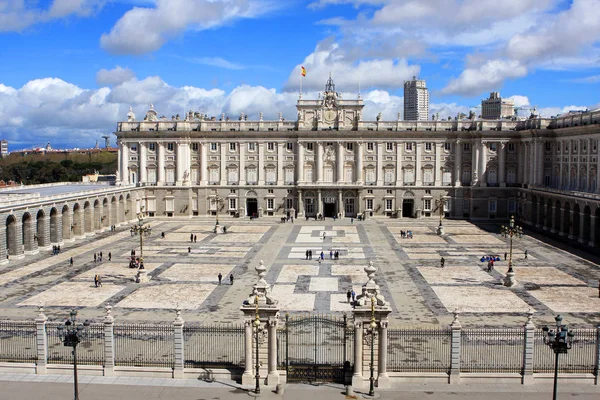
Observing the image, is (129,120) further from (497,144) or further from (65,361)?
(65,361)

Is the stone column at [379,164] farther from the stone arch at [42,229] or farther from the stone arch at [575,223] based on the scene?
the stone arch at [42,229]

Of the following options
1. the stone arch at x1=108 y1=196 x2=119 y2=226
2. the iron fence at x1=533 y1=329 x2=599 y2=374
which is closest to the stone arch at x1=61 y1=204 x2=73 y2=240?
the stone arch at x1=108 y1=196 x2=119 y2=226

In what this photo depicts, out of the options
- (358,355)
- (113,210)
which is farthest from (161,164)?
(358,355)

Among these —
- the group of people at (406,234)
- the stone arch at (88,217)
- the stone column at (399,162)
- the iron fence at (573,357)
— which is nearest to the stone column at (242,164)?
the stone column at (399,162)

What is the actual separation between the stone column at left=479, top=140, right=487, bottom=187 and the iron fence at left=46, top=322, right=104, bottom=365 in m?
64.4

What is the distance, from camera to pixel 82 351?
97.2ft

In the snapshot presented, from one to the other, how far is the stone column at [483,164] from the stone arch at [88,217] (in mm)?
49338

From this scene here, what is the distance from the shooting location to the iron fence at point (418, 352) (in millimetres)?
26828

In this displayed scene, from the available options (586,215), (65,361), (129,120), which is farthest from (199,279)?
(129,120)

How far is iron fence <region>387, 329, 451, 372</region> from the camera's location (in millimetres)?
26828

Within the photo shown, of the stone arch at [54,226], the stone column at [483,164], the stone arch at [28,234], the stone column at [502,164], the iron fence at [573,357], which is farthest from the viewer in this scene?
the stone column at [483,164]

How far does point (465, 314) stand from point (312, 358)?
489 inches

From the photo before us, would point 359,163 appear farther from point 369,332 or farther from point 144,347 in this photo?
point 369,332

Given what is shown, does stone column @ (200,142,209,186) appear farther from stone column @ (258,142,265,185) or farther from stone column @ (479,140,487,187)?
stone column @ (479,140,487,187)
